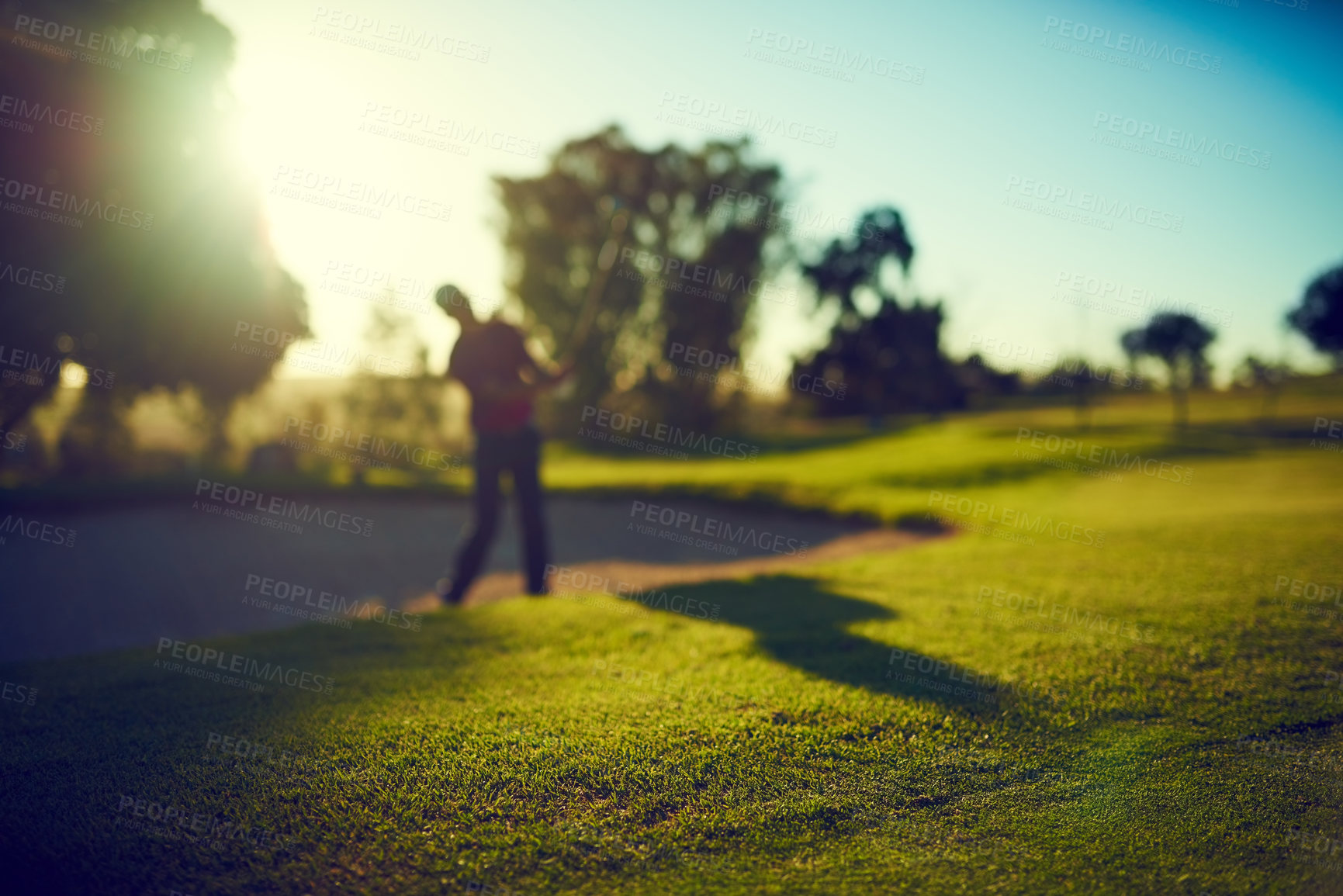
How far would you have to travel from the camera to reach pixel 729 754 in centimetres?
292

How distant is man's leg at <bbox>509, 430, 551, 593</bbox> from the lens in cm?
650

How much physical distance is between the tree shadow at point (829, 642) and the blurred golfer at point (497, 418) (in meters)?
1.43

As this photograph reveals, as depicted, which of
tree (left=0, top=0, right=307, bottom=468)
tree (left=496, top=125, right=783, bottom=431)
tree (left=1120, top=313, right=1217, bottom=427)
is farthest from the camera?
tree (left=1120, top=313, right=1217, bottom=427)

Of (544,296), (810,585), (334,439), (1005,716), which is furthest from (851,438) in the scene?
(1005,716)

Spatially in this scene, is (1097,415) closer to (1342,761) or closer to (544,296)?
(544,296)

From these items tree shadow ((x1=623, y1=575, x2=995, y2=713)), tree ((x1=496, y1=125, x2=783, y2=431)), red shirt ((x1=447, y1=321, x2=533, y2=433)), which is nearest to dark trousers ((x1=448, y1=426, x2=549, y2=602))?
red shirt ((x1=447, y1=321, x2=533, y2=433))

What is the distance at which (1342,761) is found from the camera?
3.04 m

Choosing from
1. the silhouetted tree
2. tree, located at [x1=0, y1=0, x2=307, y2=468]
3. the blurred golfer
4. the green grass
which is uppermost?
the silhouetted tree

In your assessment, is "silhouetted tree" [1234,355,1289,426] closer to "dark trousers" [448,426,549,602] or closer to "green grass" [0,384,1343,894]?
"green grass" [0,384,1343,894]

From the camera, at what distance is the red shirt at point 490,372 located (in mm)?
6426

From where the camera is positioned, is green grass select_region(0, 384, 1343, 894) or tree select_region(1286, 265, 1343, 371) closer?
green grass select_region(0, 384, 1343, 894)

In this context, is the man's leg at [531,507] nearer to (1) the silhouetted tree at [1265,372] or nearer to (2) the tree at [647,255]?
(2) the tree at [647,255]

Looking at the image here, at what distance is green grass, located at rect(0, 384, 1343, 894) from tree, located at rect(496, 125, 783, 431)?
28622mm

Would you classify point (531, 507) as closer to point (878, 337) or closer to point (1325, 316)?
point (878, 337)
